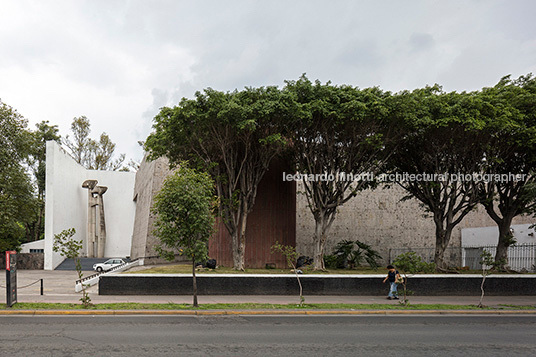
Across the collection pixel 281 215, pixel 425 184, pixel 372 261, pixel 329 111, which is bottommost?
pixel 372 261

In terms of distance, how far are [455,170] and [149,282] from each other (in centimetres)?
1702

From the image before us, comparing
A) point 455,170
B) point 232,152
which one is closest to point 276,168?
point 232,152

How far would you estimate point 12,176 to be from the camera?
3653cm

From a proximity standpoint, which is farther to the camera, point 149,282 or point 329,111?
point 329,111

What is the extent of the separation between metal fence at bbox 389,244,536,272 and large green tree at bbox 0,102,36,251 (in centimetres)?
3060

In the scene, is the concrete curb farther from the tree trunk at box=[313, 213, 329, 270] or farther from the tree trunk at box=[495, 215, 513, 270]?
the tree trunk at box=[495, 215, 513, 270]

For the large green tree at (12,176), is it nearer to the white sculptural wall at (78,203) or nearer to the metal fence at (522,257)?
the white sculptural wall at (78,203)

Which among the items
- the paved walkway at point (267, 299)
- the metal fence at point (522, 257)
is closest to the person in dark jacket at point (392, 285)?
the paved walkway at point (267, 299)

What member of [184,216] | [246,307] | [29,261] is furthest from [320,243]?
[29,261]

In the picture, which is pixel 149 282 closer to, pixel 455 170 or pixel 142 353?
pixel 142 353

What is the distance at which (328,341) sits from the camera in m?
10.6

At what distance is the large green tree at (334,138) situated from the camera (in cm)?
2073

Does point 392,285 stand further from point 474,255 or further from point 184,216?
point 474,255

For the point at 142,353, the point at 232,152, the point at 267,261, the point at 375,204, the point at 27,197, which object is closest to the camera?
the point at 142,353
